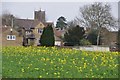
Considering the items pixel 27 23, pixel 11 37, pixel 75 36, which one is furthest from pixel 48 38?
pixel 27 23

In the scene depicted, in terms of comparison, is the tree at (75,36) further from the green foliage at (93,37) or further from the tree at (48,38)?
the tree at (48,38)

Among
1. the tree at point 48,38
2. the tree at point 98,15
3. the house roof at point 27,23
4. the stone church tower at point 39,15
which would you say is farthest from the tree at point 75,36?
the stone church tower at point 39,15

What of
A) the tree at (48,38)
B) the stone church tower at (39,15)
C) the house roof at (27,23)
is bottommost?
the tree at (48,38)

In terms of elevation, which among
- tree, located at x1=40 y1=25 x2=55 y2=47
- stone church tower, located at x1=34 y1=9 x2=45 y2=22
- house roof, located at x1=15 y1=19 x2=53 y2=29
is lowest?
tree, located at x1=40 y1=25 x2=55 y2=47

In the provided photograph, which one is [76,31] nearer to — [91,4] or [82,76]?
[91,4]

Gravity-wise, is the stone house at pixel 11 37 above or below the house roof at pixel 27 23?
below

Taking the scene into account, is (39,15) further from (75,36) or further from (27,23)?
(75,36)

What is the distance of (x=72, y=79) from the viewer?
24.2ft

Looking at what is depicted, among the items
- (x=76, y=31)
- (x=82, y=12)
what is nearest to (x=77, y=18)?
(x=82, y=12)

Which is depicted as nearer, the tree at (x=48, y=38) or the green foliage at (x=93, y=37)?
the tree at (x=48, y=38)

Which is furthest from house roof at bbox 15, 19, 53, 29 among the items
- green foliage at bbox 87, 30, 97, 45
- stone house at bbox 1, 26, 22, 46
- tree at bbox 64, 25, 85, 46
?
tree at bbox 64, 25, 85, 46

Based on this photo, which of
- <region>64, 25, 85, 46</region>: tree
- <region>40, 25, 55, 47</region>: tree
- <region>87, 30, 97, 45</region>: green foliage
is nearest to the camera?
<region>40, 25, 55, 47</region>: tree

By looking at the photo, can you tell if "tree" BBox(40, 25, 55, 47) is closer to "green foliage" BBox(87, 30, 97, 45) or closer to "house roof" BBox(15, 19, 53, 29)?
"green foliage" BBox(87, 30, 97, 45)

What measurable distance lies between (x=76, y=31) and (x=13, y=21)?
21.4 meters
